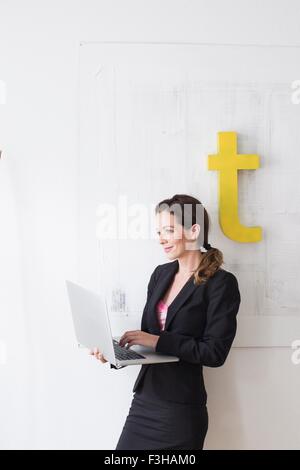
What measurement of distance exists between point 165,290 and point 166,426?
0.51m

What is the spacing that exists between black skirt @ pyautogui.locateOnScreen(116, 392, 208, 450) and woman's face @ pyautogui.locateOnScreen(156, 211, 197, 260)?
0.58m

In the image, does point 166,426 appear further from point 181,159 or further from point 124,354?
point 181,159

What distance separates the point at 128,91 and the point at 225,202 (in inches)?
26.4

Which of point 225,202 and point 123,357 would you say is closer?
point 123,357

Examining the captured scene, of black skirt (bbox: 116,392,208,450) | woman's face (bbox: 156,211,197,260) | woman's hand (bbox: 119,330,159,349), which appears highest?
woman's face (bbox: 156,211,197,260)

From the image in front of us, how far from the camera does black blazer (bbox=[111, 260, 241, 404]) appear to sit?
1737mm

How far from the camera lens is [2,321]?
218cm

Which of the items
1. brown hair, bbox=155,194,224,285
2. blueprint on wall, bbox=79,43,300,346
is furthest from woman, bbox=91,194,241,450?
blueprint on wall, bbox=79,43,300,346

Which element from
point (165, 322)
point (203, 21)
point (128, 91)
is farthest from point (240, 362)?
point (203, 21)

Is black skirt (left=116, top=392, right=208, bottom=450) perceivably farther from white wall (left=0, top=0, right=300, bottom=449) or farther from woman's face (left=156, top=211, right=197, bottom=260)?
woman's face (left=156, top=211, right=197, bottom=260)

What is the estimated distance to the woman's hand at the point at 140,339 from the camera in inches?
70.2
